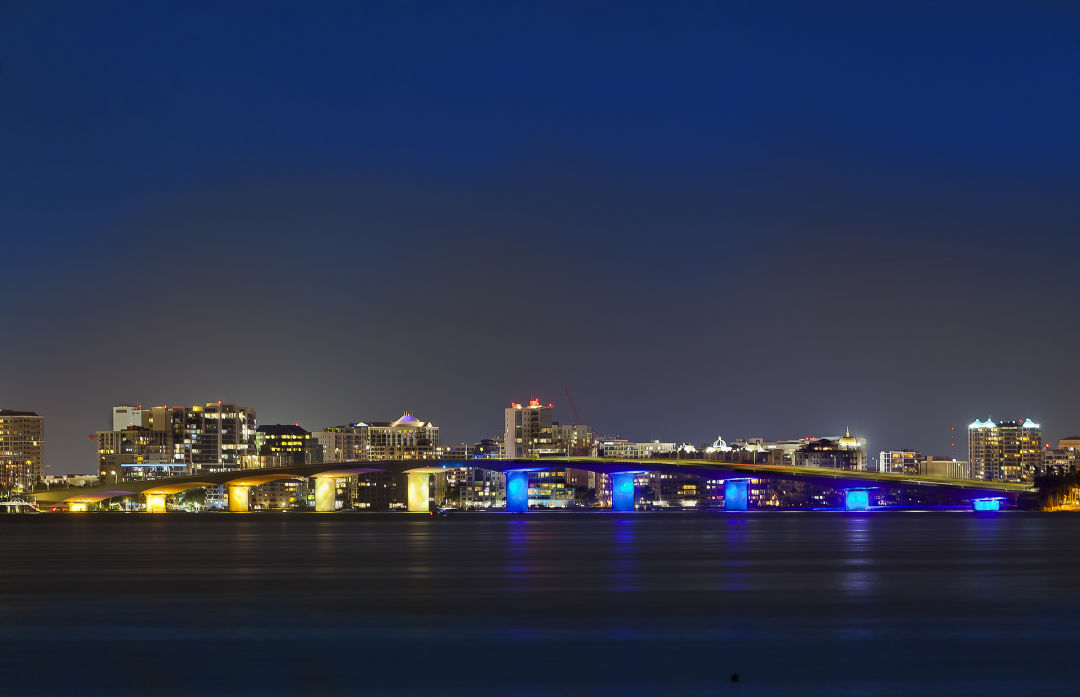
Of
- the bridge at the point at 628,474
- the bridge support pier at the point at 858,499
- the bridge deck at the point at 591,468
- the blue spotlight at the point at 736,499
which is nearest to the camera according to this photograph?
the bridge deck at the point at 591,468

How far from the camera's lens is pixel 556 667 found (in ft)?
78.5

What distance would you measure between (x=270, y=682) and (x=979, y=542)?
208 ft

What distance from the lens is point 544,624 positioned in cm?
3117

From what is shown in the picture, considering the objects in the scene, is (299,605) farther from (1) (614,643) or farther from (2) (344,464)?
(2) (344,464)

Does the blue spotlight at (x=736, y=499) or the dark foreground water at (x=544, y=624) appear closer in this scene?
the dark foreground water at (x=544, y=624)

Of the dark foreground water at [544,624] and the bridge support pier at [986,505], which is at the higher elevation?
the dark foreground water at [544,624]

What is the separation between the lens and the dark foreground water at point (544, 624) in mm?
22500

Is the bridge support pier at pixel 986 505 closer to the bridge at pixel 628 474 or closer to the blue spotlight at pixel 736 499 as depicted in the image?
the bridge at pixel 628 474

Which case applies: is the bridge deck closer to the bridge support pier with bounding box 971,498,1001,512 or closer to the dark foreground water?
the bridge support pier with bounding box 971,498,1001,512

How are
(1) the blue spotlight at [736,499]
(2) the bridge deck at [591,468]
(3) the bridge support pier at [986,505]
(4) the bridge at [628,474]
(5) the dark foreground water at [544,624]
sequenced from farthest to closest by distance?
1. (1) the blue spotlight at [736,499]
2. (3) the bridge support pier at [986,505]
3. (4) the bridge at [628,474]
4. (2) the bridge deck at [591,468]
5. (5) the dark foreground water at [544,624]

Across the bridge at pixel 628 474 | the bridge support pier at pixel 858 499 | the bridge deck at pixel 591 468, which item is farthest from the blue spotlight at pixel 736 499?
the bridge support pier at pixel 858 499

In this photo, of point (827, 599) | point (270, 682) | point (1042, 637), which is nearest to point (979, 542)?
point (827, 599)

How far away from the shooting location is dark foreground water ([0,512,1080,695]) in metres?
22.5

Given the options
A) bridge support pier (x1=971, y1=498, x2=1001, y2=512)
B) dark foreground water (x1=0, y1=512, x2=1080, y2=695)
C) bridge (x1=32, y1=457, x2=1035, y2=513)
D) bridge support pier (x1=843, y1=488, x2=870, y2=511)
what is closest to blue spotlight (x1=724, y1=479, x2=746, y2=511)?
bridge (x1=32, y1=457, x2=1035, y2=513)
